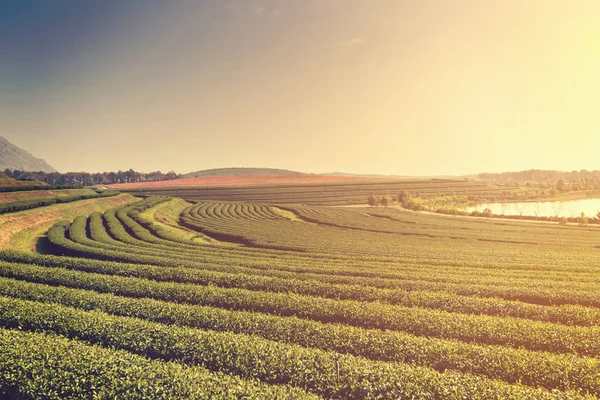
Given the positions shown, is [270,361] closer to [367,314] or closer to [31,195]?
[367,314]

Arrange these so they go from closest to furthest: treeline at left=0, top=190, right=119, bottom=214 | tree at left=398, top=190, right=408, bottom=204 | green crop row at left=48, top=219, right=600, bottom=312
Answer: green crop row at left=48, top=219, right=600, bottom=312 < treeline at left=0, top=190, right=119, bottom=214 < tree at left=398, top=190, right=408, bottom=204

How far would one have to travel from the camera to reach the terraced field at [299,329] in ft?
37.5

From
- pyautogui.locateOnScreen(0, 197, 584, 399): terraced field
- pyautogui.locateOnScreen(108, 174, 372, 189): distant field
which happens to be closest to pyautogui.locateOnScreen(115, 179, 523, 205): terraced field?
pyautogui.locateOnScreen(108, 174, 372, 189): distant field

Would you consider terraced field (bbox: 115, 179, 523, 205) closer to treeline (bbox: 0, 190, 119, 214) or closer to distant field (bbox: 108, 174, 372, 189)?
distant field (bbox: 108, 174, 372, 189)

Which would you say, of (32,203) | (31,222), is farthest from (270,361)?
(32,203)

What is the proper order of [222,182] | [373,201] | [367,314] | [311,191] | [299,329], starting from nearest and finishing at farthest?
[299,329]
[367,314]
[373,201]
[311,191]
[222,182]

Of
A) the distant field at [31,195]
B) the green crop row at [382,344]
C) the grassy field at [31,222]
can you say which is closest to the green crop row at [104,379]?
the green crop row at [382,344]

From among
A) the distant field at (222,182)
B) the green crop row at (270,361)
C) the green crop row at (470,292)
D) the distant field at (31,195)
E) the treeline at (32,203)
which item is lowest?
the green crop row at (470,292)

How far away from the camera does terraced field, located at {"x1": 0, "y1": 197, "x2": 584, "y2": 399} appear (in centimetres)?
1143

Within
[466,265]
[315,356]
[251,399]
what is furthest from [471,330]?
[466,265]

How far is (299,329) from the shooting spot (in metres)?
15.9

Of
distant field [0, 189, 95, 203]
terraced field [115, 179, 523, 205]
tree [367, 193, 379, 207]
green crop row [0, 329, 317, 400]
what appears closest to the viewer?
green crop row [0, 329, 317, 400]

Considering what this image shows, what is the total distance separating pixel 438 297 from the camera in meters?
20.9

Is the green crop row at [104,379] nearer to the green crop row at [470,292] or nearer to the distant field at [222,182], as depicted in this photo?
the green crop row at [470,292]
